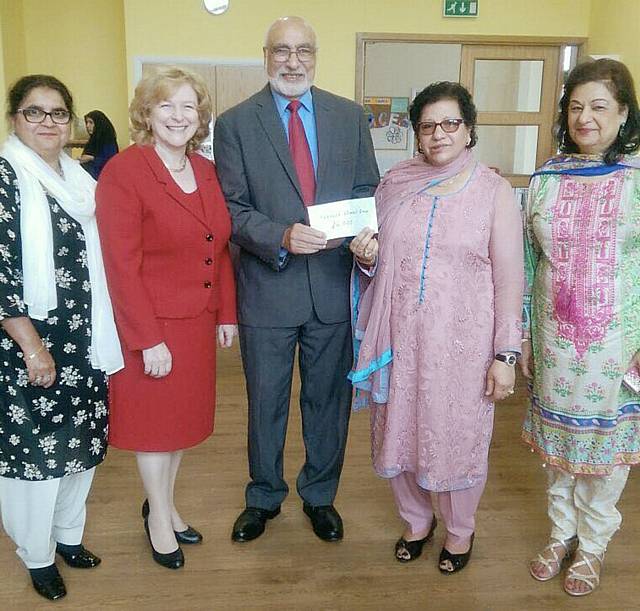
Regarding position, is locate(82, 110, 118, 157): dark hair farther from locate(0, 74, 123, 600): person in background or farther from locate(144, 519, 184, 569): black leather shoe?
locate(144, 519, 184, 569): black leather shoe

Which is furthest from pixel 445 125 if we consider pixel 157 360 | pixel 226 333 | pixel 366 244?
pixel 157 360

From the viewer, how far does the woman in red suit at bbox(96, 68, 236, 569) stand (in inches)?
67.7

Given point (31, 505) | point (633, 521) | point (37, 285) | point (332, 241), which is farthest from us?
point (633, 521)

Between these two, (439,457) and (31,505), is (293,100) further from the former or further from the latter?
(31,505)

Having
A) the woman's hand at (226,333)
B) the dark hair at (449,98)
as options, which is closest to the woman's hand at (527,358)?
the dark hair at (449,98)

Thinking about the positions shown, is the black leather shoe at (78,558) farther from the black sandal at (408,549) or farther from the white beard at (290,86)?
the white beard at (290,86)

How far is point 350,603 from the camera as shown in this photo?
1855 mm

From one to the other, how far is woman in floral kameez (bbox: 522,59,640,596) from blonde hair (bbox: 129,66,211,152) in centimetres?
96

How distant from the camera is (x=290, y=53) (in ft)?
6.19

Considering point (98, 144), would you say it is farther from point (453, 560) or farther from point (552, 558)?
point (552, 558)

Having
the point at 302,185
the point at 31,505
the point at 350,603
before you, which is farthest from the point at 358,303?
the point at 31,505

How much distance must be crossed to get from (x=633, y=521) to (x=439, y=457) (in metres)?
0.96

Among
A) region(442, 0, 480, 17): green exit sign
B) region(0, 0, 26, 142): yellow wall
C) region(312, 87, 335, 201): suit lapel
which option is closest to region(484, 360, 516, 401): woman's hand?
region(312, 87, 335, 201): suit lapel

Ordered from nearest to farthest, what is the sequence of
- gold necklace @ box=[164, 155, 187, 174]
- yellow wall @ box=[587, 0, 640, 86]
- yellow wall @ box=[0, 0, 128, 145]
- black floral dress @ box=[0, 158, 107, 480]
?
black floral dress @ box=[0, 158, 107, 480]
gold necklace @ box=[164, 155, 187, 174]
yellow wall @ box=[587, 0, 640, 86]
yellow wall @ box=[0, 0, 128, 145]
